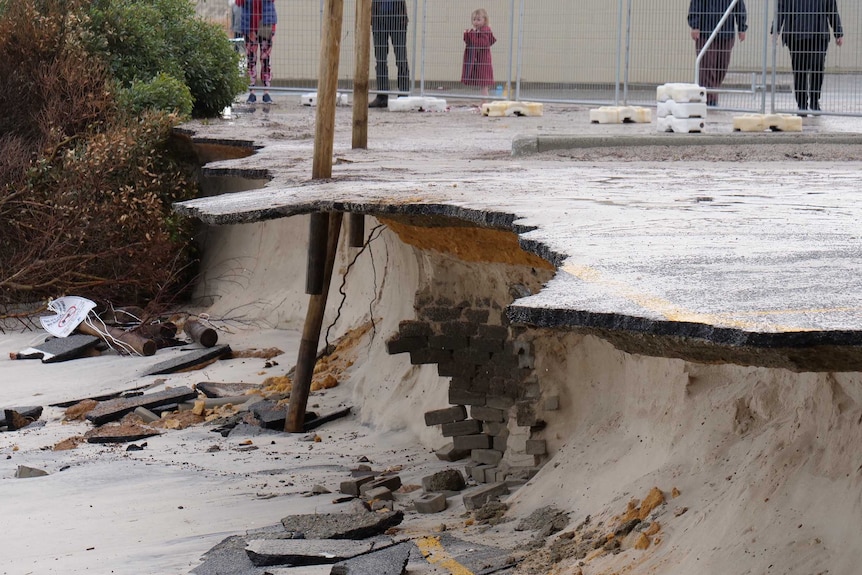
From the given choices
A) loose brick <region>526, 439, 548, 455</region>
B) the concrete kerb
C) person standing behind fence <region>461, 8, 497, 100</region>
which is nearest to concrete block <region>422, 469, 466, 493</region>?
loose brick <region>526, 439, 548, 455</region>

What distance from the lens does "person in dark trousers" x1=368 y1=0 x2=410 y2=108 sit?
17.7 meters

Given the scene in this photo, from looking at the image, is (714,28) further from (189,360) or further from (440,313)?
(440,313)

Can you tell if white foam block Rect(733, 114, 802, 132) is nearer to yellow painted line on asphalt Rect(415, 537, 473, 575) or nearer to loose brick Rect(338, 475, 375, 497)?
loose brick Rect(338, 475, 375, 497)

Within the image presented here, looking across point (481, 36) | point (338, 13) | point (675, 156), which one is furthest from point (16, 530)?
point (481, 36)

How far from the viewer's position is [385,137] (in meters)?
11.6

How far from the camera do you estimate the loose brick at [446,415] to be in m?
Answer: 7.70

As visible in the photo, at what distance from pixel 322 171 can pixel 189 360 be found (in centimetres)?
387

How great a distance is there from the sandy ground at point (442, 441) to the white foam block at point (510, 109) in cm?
445

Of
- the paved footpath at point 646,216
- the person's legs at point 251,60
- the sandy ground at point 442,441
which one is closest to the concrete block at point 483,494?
the sandy ground at point 442,441

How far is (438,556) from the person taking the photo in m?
5.70

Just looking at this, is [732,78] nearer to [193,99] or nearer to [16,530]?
[193,99]

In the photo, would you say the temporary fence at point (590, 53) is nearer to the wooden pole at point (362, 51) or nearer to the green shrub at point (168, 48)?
the green shrub at point (168, 48)

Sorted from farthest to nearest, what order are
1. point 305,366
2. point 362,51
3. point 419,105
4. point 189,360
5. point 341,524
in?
point 419,105 < point 189,360 < point 305,366 < point 362,51 < point 341,524

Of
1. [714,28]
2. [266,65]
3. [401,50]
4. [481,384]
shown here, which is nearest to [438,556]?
[481,384]
